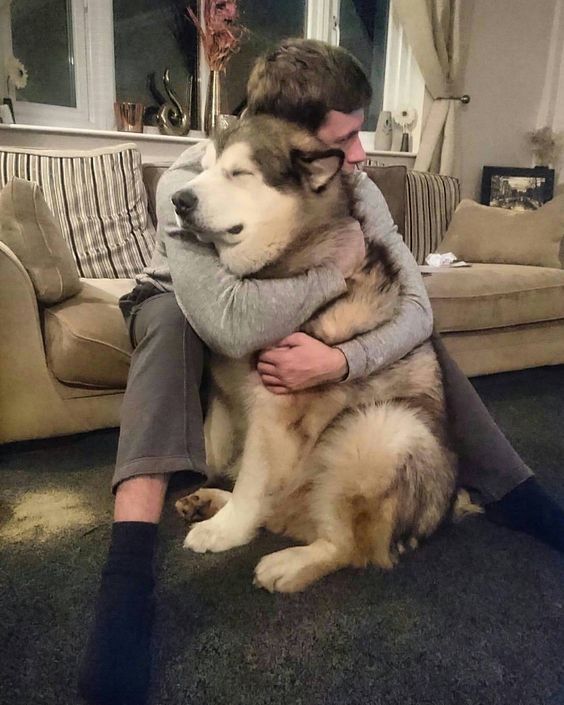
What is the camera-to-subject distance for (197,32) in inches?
144

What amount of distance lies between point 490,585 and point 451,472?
0.89 ft

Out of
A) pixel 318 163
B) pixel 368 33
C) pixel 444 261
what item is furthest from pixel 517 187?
pixel 318 163

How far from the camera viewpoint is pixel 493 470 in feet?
5.14

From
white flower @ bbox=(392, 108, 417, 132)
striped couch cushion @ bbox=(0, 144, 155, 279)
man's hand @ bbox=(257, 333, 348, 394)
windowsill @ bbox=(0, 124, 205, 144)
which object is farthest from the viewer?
white flower @ bbox=(392, 108, 417, 132)

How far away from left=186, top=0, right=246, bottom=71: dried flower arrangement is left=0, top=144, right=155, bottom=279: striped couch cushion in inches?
48.1

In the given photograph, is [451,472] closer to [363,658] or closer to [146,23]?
[363,658]

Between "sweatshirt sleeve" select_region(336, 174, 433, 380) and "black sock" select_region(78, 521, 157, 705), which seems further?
"sweatshirt sleeve" select_region(336, 174, 433, 380)

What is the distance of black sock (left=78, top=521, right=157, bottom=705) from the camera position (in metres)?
0.94

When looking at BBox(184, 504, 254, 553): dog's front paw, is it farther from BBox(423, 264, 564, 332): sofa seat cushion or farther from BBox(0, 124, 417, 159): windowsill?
BBox(0, 124, 417, 159): windowsill

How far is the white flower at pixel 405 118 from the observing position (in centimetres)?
450

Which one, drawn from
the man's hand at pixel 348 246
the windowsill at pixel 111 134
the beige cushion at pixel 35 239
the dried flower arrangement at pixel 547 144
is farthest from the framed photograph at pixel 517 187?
the beige cushion at pixel 35 239

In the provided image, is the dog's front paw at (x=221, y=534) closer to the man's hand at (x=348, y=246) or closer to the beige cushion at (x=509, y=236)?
the man's hand at (x=348, y=246)

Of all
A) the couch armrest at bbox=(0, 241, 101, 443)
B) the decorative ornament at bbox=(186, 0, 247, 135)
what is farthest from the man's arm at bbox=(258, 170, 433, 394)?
the decorative ornament at bbox=(186, 0, 247, 135)

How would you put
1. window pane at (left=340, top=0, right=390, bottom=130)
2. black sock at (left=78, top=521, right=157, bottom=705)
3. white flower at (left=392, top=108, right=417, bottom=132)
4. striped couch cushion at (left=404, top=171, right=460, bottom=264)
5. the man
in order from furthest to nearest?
white flower at (left=392, top=108, right=417, bottom=132) → window pane at (left=340, top=0, right=390, bottom=130) → striped couch cushion at (left=404, top=171, right=460, bottom=264) → the man → black sock at (left=78, top=521, right=157, bottom=705)
